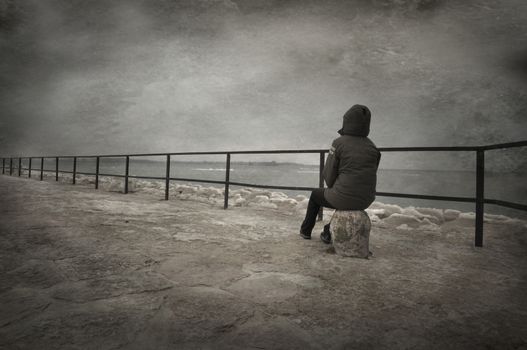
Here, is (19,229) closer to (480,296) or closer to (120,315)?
(120,315)

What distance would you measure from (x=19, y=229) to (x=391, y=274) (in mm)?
3566

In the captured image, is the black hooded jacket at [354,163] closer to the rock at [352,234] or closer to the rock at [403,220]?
the rock at [352,234]

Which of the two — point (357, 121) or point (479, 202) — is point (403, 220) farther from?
point (357, 121)

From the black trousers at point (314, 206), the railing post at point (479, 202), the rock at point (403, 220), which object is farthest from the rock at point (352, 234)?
the rock at point (403, 220)

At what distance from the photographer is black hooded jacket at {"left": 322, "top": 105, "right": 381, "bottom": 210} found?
251 cm

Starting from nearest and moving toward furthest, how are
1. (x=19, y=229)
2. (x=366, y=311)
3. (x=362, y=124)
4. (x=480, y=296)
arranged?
(x=366, y=311) < (x=480, y=296) < (x=362, y=124) < (x=19, y=229)

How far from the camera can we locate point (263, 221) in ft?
13.1

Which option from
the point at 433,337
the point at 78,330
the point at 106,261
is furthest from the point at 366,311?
the point at 106,261

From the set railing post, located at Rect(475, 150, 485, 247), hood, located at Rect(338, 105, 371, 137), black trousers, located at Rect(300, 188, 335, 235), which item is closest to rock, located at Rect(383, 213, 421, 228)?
railing post, located at Rect(475, 150, 485, 247)

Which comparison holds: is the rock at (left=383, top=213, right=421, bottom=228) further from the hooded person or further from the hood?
the hood

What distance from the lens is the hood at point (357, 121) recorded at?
2551mm

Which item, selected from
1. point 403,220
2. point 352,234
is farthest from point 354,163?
point 403,220

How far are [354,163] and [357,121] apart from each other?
1.30 feet

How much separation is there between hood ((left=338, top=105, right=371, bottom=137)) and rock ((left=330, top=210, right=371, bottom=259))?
2.46 ft
